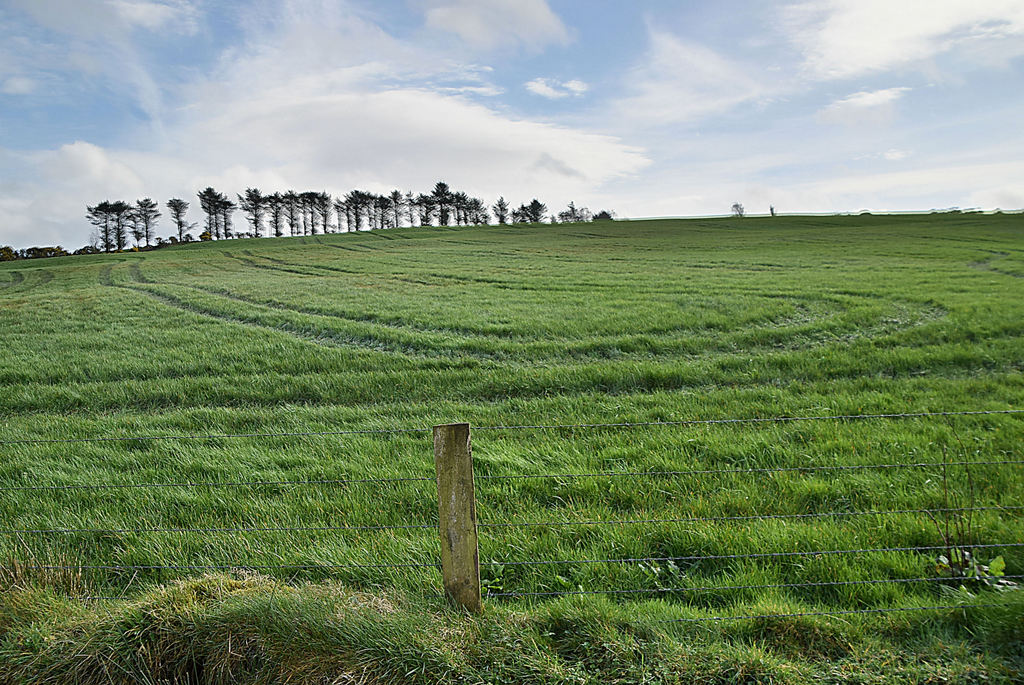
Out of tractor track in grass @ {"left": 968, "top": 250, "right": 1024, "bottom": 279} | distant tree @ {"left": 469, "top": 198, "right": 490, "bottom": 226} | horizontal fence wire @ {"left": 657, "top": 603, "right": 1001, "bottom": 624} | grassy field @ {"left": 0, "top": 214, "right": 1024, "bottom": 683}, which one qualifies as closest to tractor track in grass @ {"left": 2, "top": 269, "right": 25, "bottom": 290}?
grassy field @ {"left": 0, "top": 214, "right": 1024, "bottom": 683}

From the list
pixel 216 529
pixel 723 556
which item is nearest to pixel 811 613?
pixel 723 556

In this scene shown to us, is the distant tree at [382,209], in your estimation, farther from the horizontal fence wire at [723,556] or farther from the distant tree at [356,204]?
the horizontal fence wire at [723,556]

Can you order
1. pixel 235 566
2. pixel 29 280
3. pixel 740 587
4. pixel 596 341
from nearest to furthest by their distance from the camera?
pixel 740 587 < pixel 235 566 < pixel 596 341 < pixel 29 280

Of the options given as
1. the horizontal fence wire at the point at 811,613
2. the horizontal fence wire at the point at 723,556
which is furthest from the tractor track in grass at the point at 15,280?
the horizontal fence wire at the point at 811,613

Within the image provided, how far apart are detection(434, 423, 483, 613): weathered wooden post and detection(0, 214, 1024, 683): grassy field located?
0.19 m

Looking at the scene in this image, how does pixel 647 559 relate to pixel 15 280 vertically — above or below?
below

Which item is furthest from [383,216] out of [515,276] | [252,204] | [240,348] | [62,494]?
[62,494]

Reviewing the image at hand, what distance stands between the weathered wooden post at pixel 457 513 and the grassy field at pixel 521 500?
0.19 m

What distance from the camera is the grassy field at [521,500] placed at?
11.4 feet

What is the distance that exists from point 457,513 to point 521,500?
211 centimetres

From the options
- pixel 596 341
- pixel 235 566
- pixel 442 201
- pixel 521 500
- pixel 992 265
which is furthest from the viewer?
pixel 442 201

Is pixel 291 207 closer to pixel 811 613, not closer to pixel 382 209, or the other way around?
pixel 382 209

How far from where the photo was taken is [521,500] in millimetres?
5551

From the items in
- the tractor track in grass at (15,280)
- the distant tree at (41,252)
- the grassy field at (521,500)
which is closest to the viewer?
the grassy field at (521,500)
